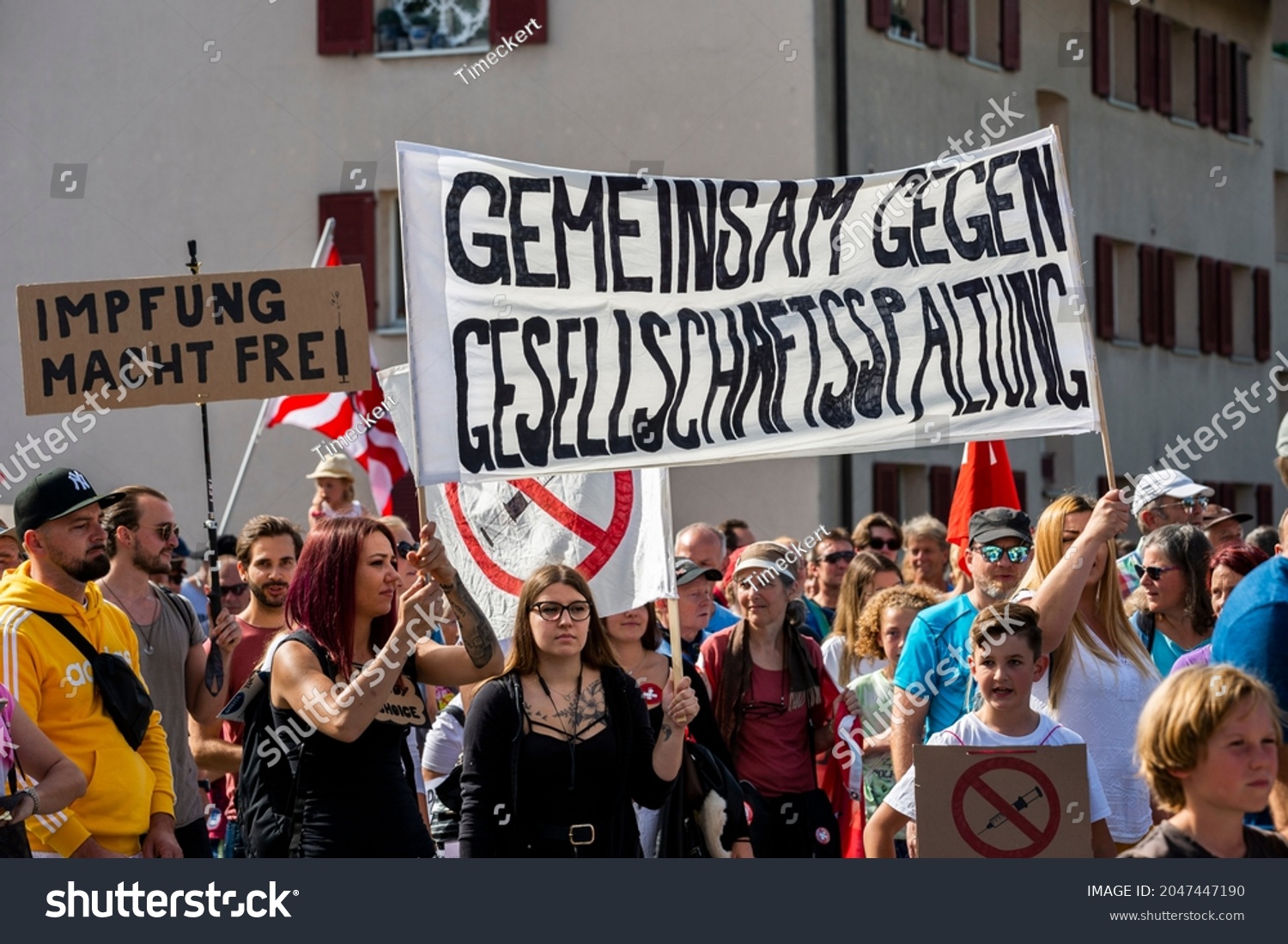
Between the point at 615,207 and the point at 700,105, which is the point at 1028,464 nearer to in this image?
the point at 700,105

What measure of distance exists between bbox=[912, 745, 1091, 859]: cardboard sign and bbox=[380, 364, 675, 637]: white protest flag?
2.12 meters

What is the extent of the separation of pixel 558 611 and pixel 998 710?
145 centimetres

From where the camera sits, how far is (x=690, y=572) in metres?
9.20

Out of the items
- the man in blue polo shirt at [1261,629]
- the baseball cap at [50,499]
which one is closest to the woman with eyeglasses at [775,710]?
the baseball cap at [50,499]

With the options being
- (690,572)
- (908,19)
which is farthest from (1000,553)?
(908,19)

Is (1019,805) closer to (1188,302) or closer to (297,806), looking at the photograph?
(297,806)

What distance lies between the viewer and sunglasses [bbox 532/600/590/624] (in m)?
6.54

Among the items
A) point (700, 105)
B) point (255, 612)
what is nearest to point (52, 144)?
point (700, 105)

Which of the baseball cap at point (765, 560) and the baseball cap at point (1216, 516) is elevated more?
the baseball cap at point (765, 560)

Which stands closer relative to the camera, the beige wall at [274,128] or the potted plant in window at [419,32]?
the beige wall at [274,128]

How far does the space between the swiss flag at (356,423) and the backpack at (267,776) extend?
25.0 ft

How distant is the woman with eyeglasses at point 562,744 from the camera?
6.27 metres

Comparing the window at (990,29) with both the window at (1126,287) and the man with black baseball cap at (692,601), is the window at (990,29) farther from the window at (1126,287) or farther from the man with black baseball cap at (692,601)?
the man with black baseball cap at (692,601)

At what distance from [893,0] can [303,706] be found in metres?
19.9
